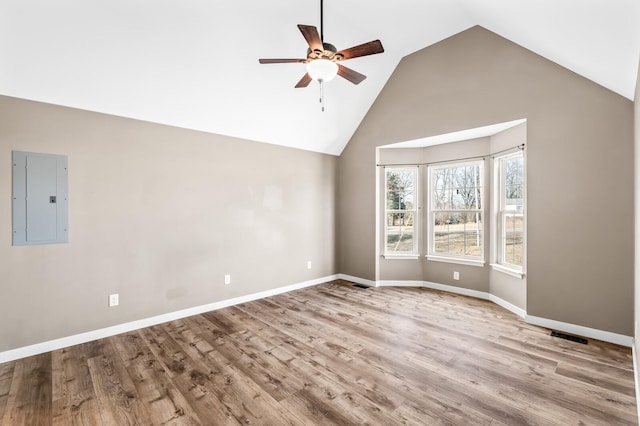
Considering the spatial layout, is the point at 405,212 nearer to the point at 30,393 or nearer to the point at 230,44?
the point at 230,44

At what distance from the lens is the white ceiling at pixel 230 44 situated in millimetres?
2363

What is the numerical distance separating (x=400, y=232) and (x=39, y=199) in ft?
16.4

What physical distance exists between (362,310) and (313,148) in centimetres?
296

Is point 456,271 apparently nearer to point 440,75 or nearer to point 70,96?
point 440,75

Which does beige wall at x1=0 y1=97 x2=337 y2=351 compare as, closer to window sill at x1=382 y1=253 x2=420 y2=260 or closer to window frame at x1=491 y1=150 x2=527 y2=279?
window sill at x1=382 y1=253 x2=420 y2=260

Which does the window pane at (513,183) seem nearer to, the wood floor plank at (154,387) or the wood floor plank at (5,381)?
the wood floor plank at (154,387)

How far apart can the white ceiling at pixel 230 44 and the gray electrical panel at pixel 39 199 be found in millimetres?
648

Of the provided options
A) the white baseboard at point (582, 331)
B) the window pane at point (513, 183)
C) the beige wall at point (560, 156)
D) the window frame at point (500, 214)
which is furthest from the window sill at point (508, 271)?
the window pane at point (513, 183)

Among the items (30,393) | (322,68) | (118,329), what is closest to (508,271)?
(322,68)

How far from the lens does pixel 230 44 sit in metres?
3.21

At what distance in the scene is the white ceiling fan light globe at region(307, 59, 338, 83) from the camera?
246cm

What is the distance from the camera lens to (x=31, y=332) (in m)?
2.86

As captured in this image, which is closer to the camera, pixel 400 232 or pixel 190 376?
pixel 190 376

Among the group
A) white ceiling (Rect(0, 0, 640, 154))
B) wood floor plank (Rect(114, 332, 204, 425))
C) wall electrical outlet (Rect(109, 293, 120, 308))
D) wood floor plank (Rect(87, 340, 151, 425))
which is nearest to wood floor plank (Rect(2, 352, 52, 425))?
wood floor plank (Rect(87, 340, 151, 425))
